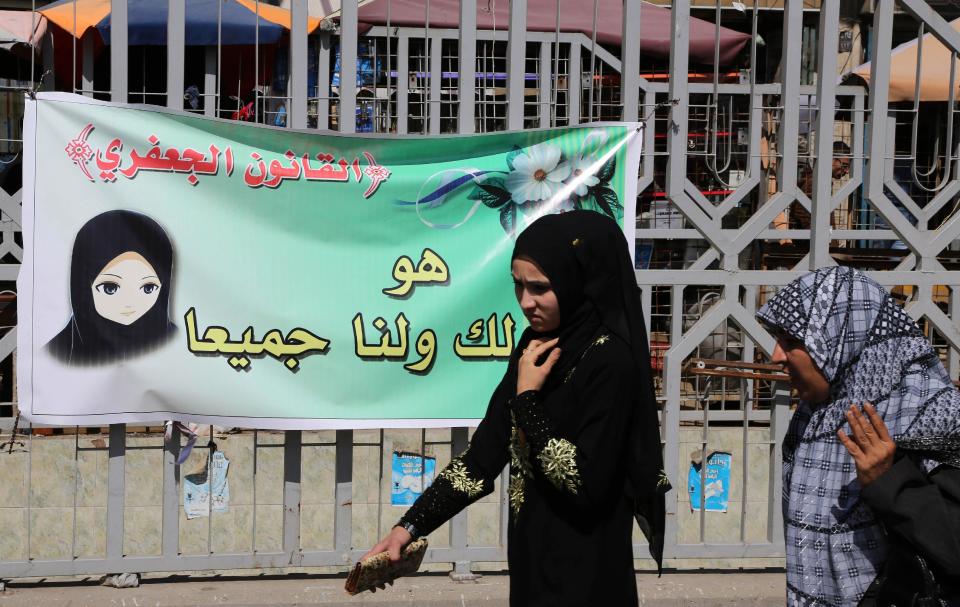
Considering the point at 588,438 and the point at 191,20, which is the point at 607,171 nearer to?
the point at 588,438

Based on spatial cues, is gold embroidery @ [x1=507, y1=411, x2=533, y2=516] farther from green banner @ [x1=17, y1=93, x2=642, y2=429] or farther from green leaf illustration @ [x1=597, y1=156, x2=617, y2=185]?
green leaf illustration @ [x1=597, y1=156, x2=617, y2=185]

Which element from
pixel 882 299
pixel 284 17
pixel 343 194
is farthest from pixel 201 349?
pixel 284 17

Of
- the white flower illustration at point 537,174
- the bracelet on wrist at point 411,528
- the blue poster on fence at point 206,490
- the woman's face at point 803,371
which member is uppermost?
the white flower illustration at point 537,174

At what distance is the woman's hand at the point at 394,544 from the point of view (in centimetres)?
268

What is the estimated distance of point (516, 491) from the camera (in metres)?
2.70

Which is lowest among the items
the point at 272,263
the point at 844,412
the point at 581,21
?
the point at 844,412

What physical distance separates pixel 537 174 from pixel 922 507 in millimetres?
2184

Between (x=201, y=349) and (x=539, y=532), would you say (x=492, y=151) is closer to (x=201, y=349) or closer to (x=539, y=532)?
(x=201, y=349)

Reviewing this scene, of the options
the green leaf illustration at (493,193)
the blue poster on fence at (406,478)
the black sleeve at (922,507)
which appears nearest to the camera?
the black sleeve at (922,507)

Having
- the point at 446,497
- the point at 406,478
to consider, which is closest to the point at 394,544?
the point at 446,497

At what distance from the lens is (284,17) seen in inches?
248

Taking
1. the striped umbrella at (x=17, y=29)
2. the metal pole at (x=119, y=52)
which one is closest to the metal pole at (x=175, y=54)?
the metal pole at (x=119, y=52)

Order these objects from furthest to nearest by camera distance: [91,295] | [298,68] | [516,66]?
[516,66], [298,68], [91,295]

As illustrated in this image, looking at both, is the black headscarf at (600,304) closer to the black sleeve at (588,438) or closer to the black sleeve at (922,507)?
the black sleeve at (588,438)
